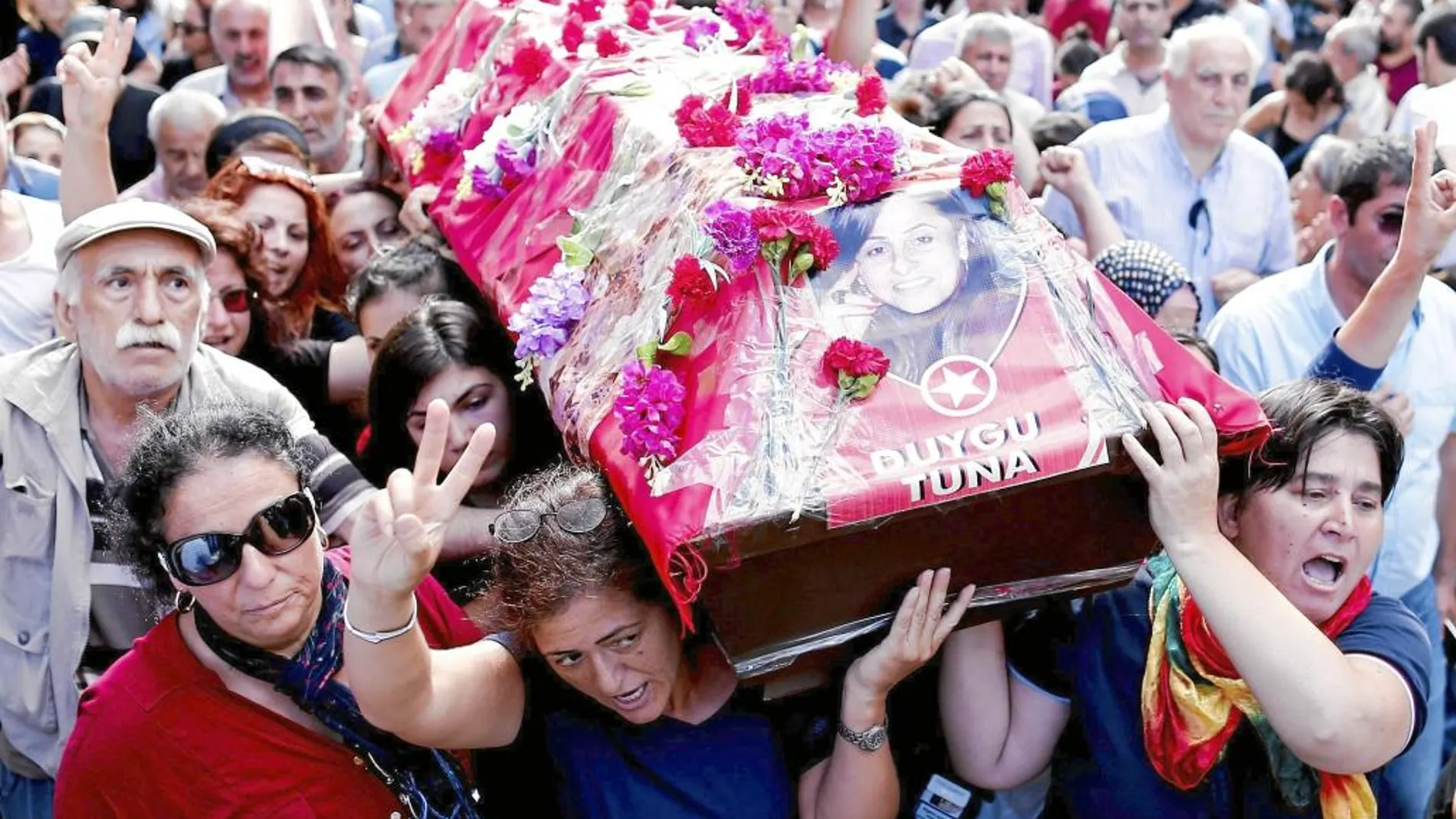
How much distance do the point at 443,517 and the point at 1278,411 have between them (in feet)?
4.37

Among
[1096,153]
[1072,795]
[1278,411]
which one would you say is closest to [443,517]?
[1072,795]

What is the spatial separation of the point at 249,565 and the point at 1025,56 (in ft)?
20.6

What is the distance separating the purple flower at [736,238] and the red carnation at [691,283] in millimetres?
49

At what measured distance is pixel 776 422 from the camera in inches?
88.8

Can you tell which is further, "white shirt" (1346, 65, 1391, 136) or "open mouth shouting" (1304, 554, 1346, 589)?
"white shirt" (1346, 65, 1391, 136)

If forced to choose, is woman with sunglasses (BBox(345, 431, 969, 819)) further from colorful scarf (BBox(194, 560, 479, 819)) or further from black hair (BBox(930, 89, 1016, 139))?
black hair (BBox(930, 89, 1016, 139))

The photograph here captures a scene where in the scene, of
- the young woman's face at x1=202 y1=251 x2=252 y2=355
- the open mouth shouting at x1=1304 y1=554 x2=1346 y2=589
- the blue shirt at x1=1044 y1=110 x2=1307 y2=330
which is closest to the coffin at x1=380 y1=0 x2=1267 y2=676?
the open mouth shouting at x1=1304 y1=554 x2=1346 y2=589

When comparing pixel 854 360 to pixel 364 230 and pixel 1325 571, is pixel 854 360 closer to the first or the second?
pixel 1325 571

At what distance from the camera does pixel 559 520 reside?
8.05 ft

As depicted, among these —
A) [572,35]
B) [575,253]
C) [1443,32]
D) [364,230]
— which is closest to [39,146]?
[364,230]

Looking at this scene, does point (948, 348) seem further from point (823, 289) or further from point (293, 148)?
point (293, 148)

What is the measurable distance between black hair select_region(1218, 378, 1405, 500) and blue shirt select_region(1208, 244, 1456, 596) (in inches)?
55.9

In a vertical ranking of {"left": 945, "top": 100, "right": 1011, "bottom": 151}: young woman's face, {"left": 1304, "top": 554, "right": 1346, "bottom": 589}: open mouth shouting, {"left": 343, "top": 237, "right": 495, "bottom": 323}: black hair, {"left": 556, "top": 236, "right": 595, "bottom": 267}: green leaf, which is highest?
{"left": 1304, "top": 554, "right": 1346, "bottom": 589}: open mouth shouting

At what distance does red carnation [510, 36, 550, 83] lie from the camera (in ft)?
12.1
